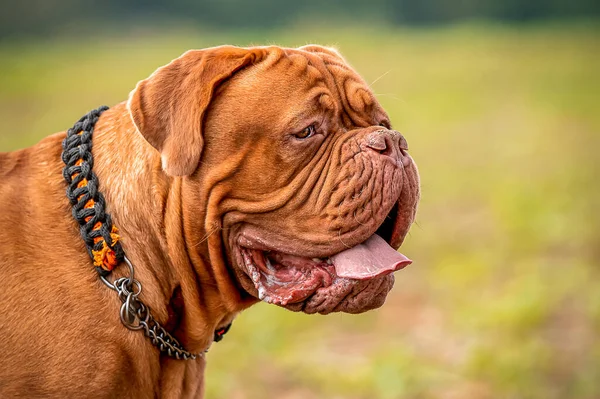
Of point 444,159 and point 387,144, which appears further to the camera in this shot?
point 444,159

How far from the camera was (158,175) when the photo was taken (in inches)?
135

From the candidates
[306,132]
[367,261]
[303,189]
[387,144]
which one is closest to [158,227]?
[303,189]

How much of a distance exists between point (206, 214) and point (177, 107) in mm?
447

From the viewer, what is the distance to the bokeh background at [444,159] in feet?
20.7

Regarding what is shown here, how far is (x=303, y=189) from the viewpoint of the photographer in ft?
11.1

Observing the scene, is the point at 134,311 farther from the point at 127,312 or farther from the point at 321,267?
the point at 321,267

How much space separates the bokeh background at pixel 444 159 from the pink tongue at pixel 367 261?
3.77ft

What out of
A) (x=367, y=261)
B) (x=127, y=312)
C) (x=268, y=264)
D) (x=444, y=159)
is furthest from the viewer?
(x=444, y=159)

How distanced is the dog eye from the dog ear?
377 millimetres

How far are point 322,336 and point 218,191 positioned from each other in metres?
4.02

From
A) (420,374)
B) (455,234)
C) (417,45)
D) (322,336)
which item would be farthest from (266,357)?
(417,45)

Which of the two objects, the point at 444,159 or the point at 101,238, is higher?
the point at 101,238

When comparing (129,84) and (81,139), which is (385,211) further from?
(129,84)

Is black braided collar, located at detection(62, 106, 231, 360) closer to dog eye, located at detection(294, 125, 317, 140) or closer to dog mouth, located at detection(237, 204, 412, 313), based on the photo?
dog mouth, located at detection(237, 204, 412, 313)
